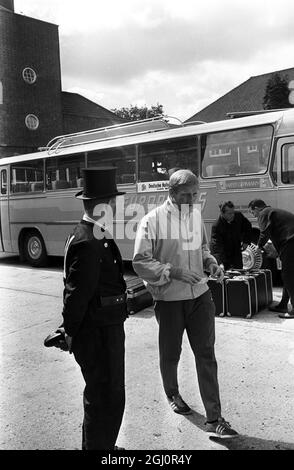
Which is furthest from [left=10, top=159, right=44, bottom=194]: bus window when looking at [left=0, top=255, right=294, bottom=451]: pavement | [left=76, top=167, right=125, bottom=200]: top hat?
[left=76, top=167, right=125, bottom=200]: top hat

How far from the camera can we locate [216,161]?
8469 mm

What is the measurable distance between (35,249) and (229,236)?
6.35 m

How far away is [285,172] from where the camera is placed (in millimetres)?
7754

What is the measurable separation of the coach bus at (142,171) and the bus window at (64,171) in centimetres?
2

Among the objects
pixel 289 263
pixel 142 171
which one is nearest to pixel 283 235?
pixel 289 263

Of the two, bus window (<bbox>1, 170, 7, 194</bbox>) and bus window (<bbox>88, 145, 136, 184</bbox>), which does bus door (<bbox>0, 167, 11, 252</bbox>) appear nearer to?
bus window (<bbox>1, 170, 7, 194</bbox>)

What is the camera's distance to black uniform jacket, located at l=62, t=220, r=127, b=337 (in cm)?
255

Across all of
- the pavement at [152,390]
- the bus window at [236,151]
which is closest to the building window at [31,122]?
the bus window at [236,151]

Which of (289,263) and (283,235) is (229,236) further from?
(289,263)

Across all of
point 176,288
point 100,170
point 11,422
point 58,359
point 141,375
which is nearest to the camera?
point 100,170

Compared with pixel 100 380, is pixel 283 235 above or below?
above
